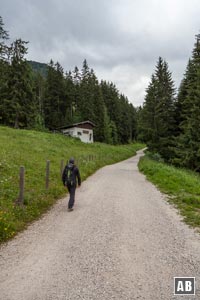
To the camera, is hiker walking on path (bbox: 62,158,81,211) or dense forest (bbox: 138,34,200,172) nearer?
hiker walking on path (bbox: 62,158,81,211)

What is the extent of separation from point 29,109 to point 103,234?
41442 mm

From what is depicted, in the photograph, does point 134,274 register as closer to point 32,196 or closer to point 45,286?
point 45,286

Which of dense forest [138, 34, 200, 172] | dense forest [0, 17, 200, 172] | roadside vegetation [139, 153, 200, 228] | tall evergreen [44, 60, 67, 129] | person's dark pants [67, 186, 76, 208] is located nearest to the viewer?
roadside vegetation [139, 153, 200, 228]

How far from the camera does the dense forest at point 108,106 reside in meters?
26.4

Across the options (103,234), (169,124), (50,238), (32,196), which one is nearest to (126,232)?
(103,234)

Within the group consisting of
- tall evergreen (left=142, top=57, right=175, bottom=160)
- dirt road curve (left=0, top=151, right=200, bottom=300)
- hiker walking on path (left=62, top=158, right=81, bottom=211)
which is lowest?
dirt road curve (left=0, top=151, right=200, bottom=300)

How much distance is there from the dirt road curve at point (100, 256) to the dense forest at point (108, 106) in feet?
54.8

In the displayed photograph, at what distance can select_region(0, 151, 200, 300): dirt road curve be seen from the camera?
4.11 meters

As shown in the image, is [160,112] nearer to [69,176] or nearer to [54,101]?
[69,176]

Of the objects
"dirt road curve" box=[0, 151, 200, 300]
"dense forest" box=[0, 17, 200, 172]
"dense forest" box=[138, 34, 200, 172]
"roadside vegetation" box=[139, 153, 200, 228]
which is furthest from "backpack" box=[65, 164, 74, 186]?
"dense forest" box=[138, 34, 200, 172]

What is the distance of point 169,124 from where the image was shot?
35.7 metres

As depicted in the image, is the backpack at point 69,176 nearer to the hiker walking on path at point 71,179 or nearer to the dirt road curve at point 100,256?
the hiker walking on path at point 71,179

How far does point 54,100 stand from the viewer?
207 feet

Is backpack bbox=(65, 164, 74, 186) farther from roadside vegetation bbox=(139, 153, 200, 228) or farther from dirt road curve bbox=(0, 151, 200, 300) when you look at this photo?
roadside vegetation bbox=(139, 153, 200, 228)
